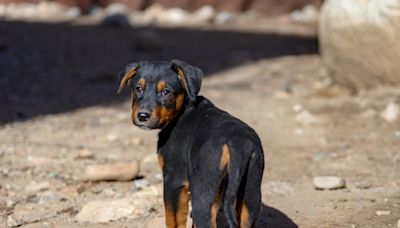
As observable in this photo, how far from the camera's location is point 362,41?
29.0 feet

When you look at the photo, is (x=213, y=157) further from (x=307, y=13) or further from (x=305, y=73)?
(x=307, y=13)

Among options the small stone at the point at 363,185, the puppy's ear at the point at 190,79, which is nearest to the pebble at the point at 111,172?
the small stone at the point at 363,185

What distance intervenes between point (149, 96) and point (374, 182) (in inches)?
98.6

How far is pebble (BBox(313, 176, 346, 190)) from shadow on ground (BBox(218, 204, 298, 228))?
63cm

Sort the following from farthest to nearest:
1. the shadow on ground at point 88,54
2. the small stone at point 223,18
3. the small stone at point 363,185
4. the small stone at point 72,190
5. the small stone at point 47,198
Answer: the small stone at point 223,18, the shadow on ground at point 88,54, the small stone at point 363,185, the small stone at point 72,190, the small stone at point 47,198

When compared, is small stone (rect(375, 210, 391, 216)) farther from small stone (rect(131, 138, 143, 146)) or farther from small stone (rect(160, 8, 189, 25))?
small stone (rect(160, 8, 189, 25))

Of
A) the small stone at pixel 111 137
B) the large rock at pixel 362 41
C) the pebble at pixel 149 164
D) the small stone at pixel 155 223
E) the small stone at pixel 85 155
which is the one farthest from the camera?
the large rock at pixel 362 41

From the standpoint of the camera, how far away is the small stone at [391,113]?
26.8 feet

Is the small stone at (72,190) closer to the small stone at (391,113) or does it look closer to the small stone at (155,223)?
the small stone at (155,223)

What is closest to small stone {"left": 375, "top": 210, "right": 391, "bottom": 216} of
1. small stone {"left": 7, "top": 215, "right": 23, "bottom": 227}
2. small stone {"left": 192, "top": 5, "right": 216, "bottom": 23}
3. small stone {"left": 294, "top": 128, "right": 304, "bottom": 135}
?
small stone {"left": 7, "top": 215, "right": 23, "bottom": 227}

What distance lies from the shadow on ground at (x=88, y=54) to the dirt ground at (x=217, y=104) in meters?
0.01

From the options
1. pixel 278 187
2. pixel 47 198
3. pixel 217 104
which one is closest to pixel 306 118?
pixel 217 104

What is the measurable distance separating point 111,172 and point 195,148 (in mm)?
2116

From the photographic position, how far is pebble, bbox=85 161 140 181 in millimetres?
6434
